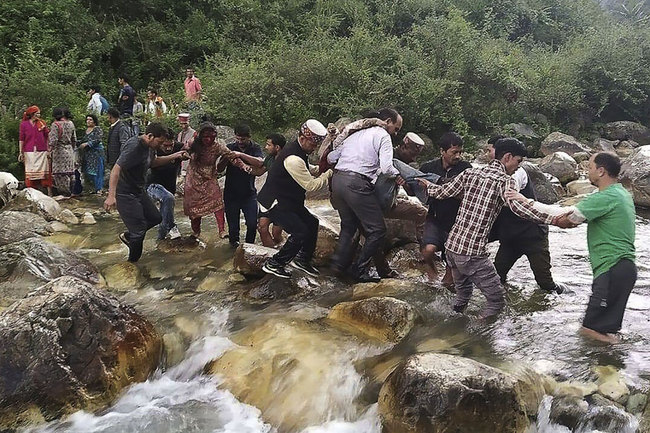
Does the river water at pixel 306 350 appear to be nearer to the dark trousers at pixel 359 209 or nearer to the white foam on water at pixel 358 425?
the white foam on water at pixel 358 425

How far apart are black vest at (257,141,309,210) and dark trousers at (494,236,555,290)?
2264 millimetres

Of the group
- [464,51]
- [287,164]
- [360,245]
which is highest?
[464,51]

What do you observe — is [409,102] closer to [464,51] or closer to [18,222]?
[464,51]

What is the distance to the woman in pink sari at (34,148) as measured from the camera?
10.4 metres

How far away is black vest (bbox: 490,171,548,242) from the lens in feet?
18.7

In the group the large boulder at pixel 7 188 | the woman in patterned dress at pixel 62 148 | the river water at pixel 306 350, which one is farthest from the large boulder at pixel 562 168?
the large boulder at pixel 7 188

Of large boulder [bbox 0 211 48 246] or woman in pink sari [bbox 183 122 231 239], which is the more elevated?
woman in pink sari [bbox 183 122 231 239]

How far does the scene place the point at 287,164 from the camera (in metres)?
5.86

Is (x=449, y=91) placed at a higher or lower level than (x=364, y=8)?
lower

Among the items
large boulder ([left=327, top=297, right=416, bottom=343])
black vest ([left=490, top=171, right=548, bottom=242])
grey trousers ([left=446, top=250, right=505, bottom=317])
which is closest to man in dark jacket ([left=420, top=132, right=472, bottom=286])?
black vest ([left=490, top=171, right=548, bottom=242])

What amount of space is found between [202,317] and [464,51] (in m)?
14.0

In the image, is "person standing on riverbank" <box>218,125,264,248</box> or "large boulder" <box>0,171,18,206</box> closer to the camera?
"person standing on riverbank" <box>218,125,264,248</box>

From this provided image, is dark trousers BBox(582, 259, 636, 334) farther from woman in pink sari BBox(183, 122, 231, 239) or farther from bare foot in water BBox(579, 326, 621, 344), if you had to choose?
woman in pink sari BBox(183, 122, 231, 239)

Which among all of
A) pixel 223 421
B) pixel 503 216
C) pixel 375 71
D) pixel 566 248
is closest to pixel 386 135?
pixel 503 216
